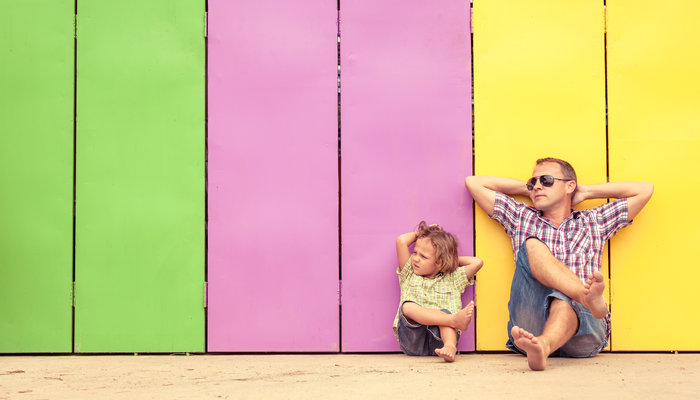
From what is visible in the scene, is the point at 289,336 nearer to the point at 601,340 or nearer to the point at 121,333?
the point at 121,333

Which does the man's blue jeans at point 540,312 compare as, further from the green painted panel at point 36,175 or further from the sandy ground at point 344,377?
the green painted panel at point 36,175

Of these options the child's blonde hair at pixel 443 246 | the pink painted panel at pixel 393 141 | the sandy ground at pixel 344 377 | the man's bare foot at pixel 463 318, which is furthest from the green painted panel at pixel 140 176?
the man's bare foot at pixel 463 318

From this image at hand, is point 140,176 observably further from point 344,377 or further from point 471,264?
point 471,264

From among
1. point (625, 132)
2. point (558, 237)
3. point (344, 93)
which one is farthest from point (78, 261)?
point (625, 132)

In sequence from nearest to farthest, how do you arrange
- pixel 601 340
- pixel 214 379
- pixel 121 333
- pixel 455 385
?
pixel 455 385 → pixel 214 379 → pixel 601 340 → pixel 121 333

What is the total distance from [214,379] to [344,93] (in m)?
1.76

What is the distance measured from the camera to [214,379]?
3.19 m

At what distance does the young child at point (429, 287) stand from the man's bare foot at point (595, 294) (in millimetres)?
646

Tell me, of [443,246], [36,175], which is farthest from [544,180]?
[36,175]

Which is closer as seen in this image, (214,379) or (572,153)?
(214,379)

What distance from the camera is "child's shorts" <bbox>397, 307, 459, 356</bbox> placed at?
3.95 metres

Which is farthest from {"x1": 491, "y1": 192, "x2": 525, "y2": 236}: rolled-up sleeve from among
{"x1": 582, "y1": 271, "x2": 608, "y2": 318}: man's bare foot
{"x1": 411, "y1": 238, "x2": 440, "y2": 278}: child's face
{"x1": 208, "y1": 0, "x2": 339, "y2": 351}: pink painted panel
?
{"x1": 208, "y1": 0, "x2": 339, "y2": 351}: pink painted panel

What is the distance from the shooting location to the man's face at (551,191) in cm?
402

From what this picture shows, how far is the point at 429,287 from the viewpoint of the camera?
4035 mm
